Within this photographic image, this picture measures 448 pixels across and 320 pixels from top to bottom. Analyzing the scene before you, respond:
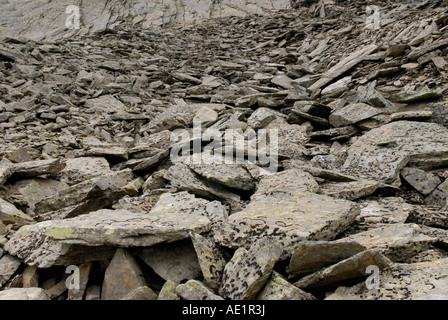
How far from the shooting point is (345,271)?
2.82 metres

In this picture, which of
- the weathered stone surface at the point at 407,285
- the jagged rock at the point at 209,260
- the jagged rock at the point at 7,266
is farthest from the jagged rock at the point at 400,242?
the jagged rock at the point at 7,266

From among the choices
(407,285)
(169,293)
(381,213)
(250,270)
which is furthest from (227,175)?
(407,285)

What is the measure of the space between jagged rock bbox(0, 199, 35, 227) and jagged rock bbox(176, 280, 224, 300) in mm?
3622

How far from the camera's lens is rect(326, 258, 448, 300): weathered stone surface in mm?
2623

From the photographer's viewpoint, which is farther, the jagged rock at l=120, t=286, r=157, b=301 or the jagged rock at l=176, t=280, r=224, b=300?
the jagged rock at l=120, t=286, r=157, b=301

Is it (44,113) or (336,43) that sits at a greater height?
(336,43)

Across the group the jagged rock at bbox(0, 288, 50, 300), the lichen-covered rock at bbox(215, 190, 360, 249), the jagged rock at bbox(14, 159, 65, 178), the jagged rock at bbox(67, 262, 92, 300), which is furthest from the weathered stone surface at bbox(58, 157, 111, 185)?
the lichen-covered rock at bbox(215, 190, 360, 249)

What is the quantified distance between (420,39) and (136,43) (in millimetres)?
19297

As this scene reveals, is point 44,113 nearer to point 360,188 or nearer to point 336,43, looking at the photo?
point 360,188

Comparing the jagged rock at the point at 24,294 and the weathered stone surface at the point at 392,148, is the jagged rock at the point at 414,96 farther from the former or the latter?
the jagged rock at the point at 24,294

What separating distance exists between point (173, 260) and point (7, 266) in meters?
2.12

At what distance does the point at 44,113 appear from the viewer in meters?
11.1

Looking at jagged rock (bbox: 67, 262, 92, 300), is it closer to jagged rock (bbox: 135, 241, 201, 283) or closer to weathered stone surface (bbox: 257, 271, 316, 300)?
jagged rock (bbox: 135, 241, 201, 283)

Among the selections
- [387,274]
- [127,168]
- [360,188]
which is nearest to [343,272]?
[387,274]
